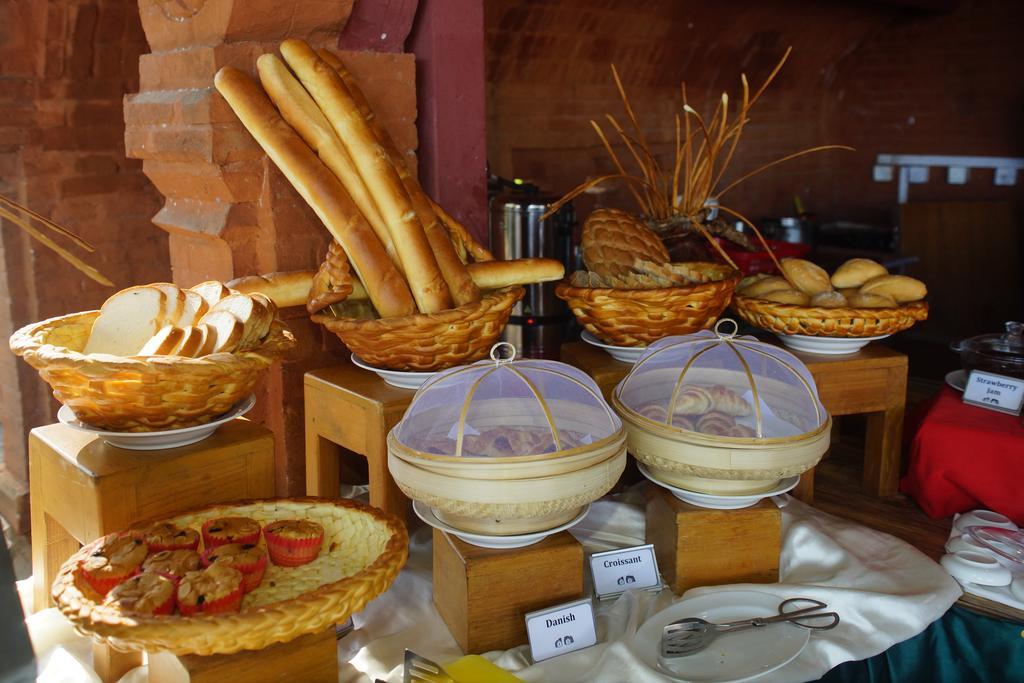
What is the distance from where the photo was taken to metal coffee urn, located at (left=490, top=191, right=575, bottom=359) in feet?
9.64

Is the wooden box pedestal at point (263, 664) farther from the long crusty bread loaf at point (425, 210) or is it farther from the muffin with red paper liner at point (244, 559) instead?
the long crusty bread loaf at point (425, 210)

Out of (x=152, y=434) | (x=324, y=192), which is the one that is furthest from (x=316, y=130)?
(x=152, y=434)

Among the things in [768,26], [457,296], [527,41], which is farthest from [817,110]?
[457,296]

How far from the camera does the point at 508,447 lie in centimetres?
136

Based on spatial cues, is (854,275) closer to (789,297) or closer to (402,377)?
(789,297)

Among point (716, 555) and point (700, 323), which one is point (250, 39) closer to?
point (700, 323)

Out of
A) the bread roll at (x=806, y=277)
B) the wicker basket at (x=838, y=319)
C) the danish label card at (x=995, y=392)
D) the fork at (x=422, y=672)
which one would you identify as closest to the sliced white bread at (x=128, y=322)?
the fork at (x=422, y=672)

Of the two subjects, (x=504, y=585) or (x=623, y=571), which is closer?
(x=504, y=585)

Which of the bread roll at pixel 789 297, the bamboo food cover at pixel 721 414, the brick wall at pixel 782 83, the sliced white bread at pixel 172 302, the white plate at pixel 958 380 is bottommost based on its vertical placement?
the white plate at pixel 958 380

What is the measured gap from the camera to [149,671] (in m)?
1.20

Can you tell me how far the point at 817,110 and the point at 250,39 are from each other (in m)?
5.14

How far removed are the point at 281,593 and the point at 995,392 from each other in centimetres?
161

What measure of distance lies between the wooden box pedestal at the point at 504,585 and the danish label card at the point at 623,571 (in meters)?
0.10

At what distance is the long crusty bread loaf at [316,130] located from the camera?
5.90ft
